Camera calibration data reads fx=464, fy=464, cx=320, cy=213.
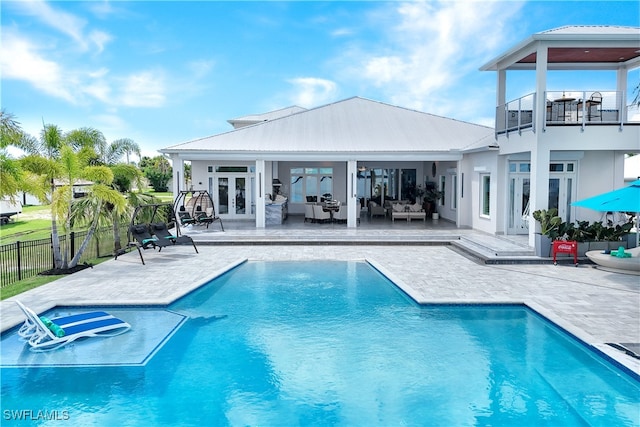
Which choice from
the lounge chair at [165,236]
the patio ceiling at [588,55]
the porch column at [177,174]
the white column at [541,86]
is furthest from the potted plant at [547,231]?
the porch column at [177,174]

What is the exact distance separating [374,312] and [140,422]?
15.9ft

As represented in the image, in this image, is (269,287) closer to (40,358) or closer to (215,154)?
(40,358)

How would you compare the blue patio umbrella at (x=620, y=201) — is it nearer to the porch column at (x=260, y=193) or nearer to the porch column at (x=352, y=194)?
the porch column at (x=352, y=194)

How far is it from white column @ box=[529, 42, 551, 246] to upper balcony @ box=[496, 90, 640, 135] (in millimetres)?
281

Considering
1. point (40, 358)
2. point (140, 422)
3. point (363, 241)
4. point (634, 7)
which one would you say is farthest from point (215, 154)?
point (634, 7)

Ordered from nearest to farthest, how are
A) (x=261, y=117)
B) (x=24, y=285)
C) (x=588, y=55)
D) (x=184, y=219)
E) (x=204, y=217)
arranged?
(x=24, y=285) → (x=588, y=55) → (x=184, y=219) → (x=204, y=217) → (x=261, y=117)

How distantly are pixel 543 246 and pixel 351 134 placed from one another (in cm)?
1061

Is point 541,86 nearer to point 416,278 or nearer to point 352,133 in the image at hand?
point 416,278

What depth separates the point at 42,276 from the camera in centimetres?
1166

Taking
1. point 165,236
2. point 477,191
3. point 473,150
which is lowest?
point 165,236

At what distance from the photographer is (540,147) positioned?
1351 centimetres

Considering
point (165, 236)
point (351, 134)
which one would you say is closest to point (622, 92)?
point (351, 134)

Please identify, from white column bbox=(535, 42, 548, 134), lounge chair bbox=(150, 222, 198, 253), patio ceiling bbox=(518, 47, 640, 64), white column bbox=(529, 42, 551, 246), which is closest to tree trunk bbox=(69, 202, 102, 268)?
lounge chair bbox=(150, 222, 198, 253)

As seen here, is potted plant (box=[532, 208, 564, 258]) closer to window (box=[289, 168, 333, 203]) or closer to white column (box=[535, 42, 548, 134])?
white column (box=[535, 42, 548, 134])
